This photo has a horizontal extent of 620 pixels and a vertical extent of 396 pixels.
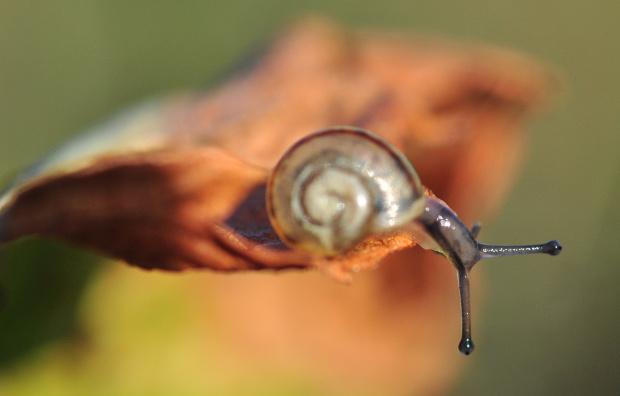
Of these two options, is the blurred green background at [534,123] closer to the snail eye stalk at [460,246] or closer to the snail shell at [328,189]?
the snail eye stalk at [460,246]

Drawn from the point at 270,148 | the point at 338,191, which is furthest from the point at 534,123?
the point at 338,191

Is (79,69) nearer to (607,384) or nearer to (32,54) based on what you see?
(32,54)

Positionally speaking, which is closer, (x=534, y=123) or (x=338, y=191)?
(x=338, y=191)

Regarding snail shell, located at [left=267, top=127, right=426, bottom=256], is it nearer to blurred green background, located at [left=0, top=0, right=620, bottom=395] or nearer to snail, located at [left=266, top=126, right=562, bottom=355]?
snail, located at [left=266, top=126, right=562, bottom=355]

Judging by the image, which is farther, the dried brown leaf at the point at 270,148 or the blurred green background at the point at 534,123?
the blurred green background at the point at 534,123

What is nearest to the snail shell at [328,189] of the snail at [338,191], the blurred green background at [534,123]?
the snail at [338,191]

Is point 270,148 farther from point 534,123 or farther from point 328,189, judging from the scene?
point 534,123
